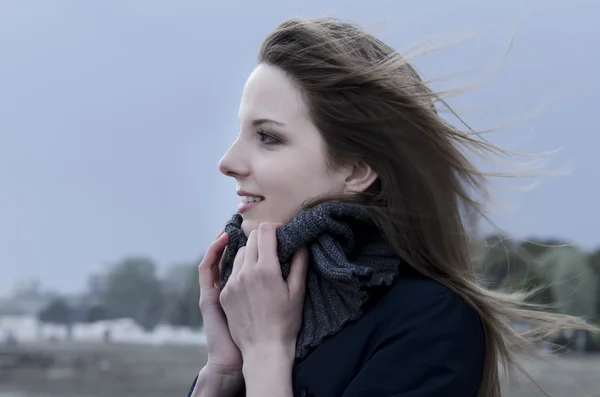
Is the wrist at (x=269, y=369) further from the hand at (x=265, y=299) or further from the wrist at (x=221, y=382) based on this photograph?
the wrist at (x=221, y=382)

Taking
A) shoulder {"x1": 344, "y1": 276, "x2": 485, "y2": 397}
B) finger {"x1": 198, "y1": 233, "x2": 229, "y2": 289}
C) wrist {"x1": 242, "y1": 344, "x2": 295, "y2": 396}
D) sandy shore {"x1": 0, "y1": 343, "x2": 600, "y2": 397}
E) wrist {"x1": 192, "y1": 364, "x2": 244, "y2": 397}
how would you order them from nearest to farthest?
1. shoulder {"x1": 344, "y1": 276, "x2": 485, "y2": 397}
2. wrist {"x1": 242, "y1": 344, "x2": 295, "y2": 396}
3. wrist {"x1": 192, "y1": 364, "x2": 244, "y2": 397}
4. finger {"x1": 198, "y1": 233, "x2": 229, "y2": 289}
5. sandy shore {"x1": 0, "y1": 343, "x2": 600, "y2": 397}

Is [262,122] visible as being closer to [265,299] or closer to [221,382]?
[265,299]

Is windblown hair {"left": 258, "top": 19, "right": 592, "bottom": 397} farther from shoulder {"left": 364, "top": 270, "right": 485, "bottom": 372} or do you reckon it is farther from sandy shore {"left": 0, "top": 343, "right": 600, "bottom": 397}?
sandy shore {"left": 0, "top": 343, "right": 600, "bottom": 397}

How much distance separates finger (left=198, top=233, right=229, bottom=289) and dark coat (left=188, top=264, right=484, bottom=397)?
44 centimetres

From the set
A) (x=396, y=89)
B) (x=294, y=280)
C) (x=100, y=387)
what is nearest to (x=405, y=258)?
(x=294, y=280)

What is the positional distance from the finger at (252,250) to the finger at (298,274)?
3.9 inches

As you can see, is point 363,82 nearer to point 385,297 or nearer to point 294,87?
point 294,87

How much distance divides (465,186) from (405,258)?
0.32 metres

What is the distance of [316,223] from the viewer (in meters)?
2.35

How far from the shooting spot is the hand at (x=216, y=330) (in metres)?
2.53

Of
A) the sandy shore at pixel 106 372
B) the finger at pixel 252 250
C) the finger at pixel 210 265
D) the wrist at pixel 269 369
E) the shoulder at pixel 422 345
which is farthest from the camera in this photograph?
the sandy shore at pixel 106 372

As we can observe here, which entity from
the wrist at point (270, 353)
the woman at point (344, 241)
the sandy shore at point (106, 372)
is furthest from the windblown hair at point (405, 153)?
the sandy shore at point (106, 372)

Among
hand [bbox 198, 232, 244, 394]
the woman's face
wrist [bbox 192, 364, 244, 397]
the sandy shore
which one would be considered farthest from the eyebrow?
the sandy shore

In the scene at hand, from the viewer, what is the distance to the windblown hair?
2430 millimetres
